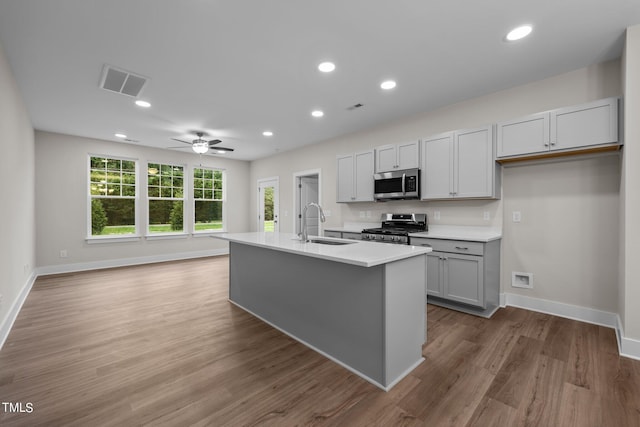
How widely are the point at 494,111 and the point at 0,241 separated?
542 cm

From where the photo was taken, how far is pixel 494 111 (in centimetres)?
354

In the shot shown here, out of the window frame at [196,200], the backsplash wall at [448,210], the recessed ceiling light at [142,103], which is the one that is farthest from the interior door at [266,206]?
the recessed ceiling light at [142,103]

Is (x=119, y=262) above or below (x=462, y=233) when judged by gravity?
below

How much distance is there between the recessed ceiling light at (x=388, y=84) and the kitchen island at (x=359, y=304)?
6.24 feet

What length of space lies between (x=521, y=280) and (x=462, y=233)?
84 centimetres

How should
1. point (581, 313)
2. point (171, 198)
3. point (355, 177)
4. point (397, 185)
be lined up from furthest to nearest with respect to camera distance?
point (171, 198) → point (355, 177) → point (397, 185) → point (581, 313)

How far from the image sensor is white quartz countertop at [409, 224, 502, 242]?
3278mm

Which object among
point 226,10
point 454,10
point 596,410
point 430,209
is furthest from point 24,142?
point 596,410

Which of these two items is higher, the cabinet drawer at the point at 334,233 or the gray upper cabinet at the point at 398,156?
the gray upper cabinet at the point at 398,156

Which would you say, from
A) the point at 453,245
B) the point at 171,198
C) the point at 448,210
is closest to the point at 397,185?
the point at 448,210

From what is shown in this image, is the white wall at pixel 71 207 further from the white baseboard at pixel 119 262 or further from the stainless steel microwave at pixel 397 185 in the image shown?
the stainless steel microwave at pixel 397 185

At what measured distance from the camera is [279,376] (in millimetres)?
2051

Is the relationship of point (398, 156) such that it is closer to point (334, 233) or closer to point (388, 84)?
point (388, 84)

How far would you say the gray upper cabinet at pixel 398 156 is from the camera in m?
4.04
